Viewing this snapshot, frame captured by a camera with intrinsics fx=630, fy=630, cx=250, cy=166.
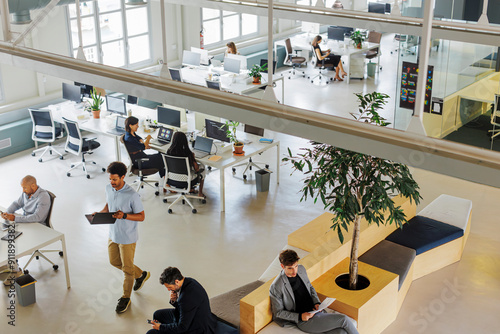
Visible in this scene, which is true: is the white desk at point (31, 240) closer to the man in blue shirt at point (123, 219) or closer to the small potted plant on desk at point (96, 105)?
the man in blue shirt at point (123, 219)

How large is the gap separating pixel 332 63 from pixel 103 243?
856 centimetres

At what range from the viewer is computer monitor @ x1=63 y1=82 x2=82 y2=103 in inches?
443

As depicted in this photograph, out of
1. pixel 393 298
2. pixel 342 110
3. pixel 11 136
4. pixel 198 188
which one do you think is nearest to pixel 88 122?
pixel 11 136

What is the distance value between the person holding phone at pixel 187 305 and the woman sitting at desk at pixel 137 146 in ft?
13.5

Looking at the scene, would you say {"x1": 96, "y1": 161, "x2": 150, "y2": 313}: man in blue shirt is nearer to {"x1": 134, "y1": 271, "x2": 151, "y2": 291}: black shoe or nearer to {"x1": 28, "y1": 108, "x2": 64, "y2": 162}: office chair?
{"x1": 134, "y1": 271, "x2": 151, "y2": 291}: black shoe

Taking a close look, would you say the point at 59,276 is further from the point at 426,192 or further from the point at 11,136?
the point at 426,192

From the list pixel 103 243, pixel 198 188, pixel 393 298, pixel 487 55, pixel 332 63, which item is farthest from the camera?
pixel 332 63

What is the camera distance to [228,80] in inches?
491

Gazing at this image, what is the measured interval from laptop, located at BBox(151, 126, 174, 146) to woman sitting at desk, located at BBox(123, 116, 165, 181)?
184 mm

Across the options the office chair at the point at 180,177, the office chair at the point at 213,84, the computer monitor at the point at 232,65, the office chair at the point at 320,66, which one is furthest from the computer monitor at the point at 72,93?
the office chair at the point at 320,66

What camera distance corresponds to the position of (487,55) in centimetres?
1053

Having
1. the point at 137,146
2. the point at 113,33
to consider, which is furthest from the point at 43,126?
the point at 113,33

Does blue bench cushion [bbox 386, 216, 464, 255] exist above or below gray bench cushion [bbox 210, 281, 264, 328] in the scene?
above

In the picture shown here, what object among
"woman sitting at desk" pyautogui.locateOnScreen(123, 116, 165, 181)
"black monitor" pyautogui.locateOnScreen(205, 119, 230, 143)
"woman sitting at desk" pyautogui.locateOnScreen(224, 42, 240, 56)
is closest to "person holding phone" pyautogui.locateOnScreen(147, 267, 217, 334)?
"woman sitting at desk" pyautogui.locateOnScreen(123, 116, 165, 181)
